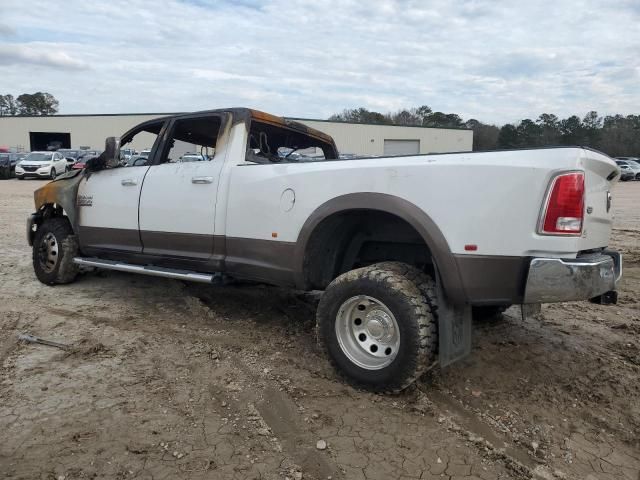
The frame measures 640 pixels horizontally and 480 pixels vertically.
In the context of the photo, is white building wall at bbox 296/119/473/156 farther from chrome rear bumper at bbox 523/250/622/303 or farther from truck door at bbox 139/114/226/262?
chrome rear bumper at bbox 523/250/622/303

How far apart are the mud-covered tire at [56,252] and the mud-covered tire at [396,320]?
Result: 3718 millimetres

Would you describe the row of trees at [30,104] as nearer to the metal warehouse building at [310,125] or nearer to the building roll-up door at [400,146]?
the metal warehouse building at [310,125]

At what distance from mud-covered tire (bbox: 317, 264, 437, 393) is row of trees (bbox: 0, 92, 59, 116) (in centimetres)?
10546

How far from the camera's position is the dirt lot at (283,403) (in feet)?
8.90

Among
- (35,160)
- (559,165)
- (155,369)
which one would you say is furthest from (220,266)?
(35,160)

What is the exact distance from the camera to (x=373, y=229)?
397 cm

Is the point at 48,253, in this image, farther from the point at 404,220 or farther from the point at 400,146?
the point at 400,146

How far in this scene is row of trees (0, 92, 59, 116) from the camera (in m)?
95.1

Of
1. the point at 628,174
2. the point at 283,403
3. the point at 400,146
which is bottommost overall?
the point at 283,403

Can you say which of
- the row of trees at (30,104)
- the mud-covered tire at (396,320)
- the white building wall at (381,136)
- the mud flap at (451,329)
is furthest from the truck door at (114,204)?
the row of trees at (30,104)

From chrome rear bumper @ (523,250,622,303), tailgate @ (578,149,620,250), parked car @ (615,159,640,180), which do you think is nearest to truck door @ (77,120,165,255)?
chrome rear bumper @ (523,250,622,303)

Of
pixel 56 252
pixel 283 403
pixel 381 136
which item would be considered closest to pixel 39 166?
pixel 56 252

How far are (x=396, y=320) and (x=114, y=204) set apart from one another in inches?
135

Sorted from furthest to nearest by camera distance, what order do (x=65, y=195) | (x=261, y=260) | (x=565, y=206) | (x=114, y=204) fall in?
1. (x=65, y=195)
2. (x=114, y=204)
3. (x=261, y=260)
4. (x=565, y=206)
